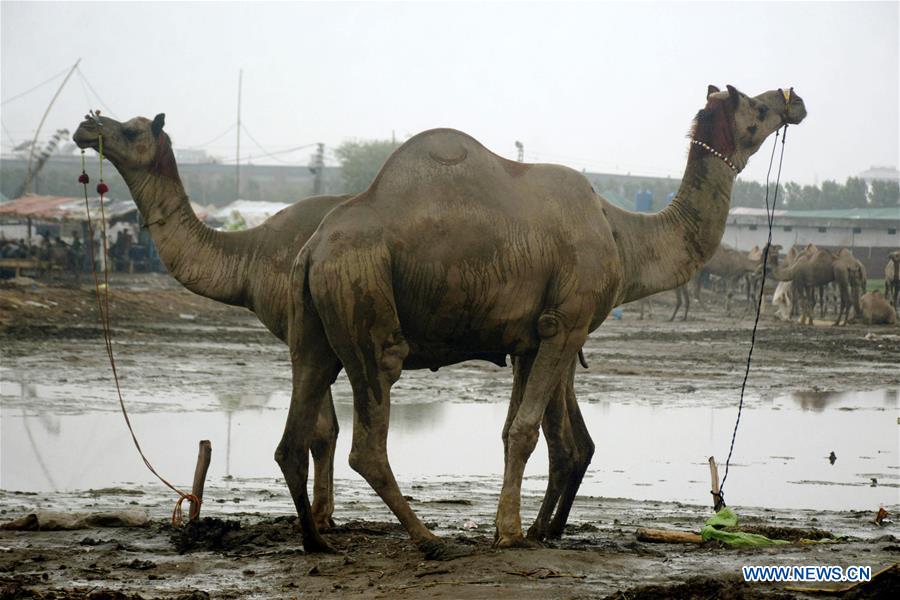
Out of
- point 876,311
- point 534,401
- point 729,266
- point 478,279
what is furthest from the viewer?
point 729,266

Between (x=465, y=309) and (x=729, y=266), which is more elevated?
(x=465, y=309)

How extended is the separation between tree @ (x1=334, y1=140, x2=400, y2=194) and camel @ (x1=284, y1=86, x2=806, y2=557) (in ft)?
256

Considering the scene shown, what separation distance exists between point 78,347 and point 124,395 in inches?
216

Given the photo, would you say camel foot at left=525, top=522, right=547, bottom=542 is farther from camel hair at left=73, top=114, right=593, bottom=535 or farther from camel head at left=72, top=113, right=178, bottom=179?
camel head at left=72, top=113, right=178, bottom=179

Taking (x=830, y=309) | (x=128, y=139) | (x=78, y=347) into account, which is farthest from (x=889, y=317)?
(x=128, y=139)

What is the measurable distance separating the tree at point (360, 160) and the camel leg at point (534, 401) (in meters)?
78.3

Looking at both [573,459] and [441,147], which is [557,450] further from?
[441,147]

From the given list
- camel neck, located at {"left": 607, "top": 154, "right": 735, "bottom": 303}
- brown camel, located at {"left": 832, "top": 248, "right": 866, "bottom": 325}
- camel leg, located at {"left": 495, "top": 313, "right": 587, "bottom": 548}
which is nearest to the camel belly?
camel leg, located at {"left": 495, "top": 313, "right": 587, "bottom": 548}

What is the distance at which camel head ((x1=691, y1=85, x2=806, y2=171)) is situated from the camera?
9.20m

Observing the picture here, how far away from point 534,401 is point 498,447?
5.52 m

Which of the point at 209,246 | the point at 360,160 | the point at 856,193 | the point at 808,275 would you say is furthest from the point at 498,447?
the point at 856,193

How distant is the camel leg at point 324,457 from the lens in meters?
9.20

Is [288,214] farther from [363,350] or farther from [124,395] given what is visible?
[124,395]

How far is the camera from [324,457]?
30.6ft
